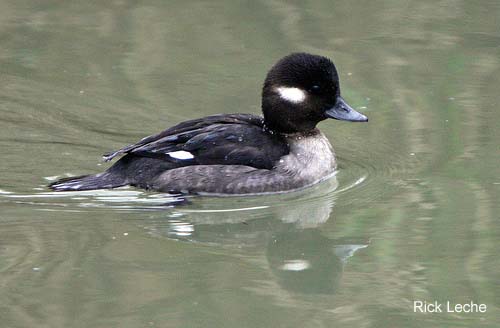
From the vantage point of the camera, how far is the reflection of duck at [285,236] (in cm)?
741

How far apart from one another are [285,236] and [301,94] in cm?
158

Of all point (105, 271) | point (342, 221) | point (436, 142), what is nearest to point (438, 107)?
point (436, 142)

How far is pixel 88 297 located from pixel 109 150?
3.38 m

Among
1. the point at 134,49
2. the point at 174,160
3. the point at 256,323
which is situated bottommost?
the point at 256,323

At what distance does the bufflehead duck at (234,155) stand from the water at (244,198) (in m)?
0.16

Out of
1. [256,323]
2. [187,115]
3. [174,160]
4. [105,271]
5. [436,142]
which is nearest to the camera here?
[256,323]

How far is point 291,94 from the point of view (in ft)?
30.7

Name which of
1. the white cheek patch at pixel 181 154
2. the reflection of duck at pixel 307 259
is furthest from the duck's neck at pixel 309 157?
the reflection of duck at pixel 307 259

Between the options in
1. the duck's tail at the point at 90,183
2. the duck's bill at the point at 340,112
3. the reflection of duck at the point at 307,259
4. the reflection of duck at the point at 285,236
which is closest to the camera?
the reflection of duck at the point at 307,259

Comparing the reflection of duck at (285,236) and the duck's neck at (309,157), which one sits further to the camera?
the duck's neck at (309,157)

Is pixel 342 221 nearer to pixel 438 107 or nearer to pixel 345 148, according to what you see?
pixel 345 148

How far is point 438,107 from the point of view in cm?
1075

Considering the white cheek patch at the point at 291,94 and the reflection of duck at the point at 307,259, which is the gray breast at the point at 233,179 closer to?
the white cheek patch at the point at 291,94

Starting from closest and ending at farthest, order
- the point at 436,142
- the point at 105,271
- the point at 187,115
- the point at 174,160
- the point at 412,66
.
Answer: the point at 105,271
the point at 174,160
the point at 436,142
the point at 187,115
the point at 412,66
